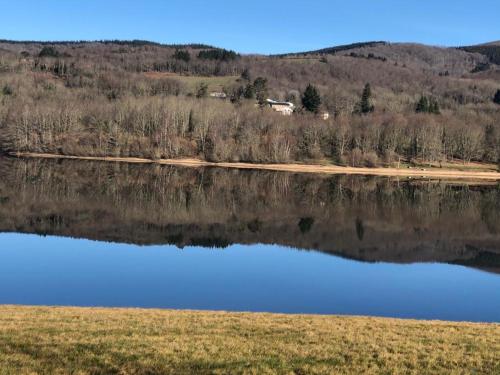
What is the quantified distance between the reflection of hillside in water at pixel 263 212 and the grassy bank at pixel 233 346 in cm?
2017

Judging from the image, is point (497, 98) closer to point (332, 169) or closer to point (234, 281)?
point (332, 169)

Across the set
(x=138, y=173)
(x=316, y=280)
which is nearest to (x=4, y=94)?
(x=138, y=173)

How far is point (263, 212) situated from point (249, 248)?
1603 centimetres

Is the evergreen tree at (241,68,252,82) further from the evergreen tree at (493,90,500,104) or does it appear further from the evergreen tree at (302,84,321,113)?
the evergreen tree at (493,90,500,104)

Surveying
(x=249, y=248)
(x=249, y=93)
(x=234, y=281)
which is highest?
(x=249, y=93)

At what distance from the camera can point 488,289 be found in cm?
2620

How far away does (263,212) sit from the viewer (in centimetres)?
5069

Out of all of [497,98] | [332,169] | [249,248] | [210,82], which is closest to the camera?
[249,248]

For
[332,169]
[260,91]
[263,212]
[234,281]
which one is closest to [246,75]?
[260,91]

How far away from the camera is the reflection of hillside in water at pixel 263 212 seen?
37125 mm

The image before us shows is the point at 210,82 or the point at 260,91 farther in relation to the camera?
the point at 210,82

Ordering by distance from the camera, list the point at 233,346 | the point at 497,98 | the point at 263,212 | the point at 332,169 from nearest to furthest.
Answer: the point at 233,346
the point at 263,212
the point at 332,169
the point at 497,98

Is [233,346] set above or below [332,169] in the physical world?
below

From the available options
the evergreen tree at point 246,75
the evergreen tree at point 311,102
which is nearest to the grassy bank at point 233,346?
the evergreen tree at point 311,102
